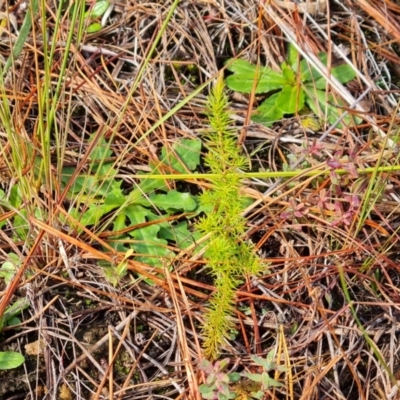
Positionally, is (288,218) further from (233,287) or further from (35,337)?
(35,337)

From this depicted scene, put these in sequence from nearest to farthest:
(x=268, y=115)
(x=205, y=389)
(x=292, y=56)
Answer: (x=205, y=389) < (x=268, y=115) < (x=292, y=56)

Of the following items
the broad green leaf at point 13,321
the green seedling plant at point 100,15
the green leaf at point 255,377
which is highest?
the green seedling plant at point 100,15

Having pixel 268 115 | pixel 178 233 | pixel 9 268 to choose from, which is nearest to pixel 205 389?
pixel 178 233

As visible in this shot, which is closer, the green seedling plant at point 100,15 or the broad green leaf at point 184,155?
the broad green leaf at point 184,155

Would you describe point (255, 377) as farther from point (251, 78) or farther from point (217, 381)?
point (251, 78)

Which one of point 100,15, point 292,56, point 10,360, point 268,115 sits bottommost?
point 10,360

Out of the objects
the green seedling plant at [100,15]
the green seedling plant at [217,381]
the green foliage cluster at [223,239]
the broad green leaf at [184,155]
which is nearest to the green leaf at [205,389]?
the green seedling plant at [217,381]

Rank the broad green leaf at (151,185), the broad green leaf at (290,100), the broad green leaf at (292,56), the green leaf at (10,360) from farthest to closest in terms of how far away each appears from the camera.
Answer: the broad green leaf at (292,56), the broad green leaf at (290,100), the broad green leaf at (151,185), the green leaf at (10,360)

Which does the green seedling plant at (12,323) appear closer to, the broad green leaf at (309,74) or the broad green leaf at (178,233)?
the broad green leaf at (178,233)
